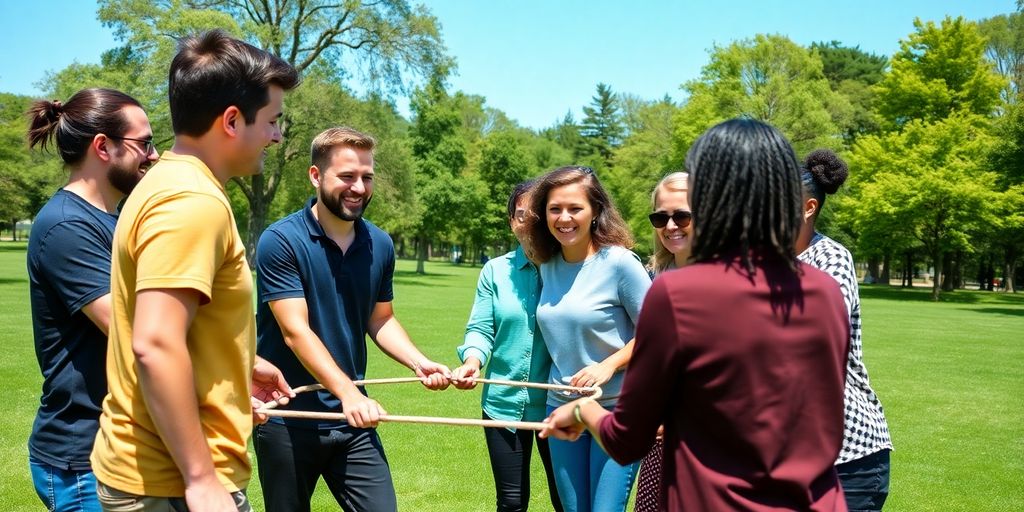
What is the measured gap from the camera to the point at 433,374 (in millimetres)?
4891

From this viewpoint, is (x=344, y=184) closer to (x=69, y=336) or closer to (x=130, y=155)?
(x=130, y=155)

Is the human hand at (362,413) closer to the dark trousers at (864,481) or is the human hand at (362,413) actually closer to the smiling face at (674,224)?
the dark trousers at (864,481)

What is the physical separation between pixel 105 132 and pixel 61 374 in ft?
3.41

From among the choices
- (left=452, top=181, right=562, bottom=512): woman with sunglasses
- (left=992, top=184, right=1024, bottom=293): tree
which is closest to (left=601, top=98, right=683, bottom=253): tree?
(left=992, top=184, right=1024, bottom=293): tree

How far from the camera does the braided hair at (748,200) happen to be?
235 cm

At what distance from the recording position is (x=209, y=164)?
8.67ft

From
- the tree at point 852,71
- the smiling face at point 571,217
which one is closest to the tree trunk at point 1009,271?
the tree at point 852,71

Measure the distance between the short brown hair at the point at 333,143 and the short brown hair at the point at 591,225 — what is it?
1151 millimetres

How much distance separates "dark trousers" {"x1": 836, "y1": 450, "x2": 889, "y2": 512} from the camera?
3.73m

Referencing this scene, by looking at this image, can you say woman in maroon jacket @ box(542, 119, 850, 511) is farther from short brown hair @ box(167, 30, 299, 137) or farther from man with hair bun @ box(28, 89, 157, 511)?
man with hair bun @ box(28, 89, 157, 511)

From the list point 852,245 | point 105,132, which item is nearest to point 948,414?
point 105,132

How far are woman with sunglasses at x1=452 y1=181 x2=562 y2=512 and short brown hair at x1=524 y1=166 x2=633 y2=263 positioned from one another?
11 centimetres

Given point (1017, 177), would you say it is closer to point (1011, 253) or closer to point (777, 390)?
point (1011, 253)

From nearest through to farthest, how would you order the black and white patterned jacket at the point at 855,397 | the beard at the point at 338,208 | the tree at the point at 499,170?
the black and white patterned jacket at the point at 855,397 → the beard at the point at 338,208 → the tree at the point at 499,170
